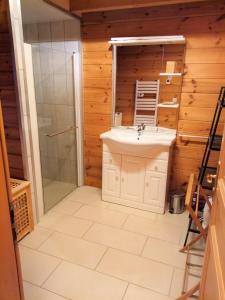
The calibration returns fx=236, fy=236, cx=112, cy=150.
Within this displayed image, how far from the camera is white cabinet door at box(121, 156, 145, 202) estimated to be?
8.85 ft

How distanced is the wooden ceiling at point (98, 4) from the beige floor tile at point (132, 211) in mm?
2238

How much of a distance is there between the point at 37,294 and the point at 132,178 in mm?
1495

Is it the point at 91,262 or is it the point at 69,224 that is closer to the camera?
the point at 91,262

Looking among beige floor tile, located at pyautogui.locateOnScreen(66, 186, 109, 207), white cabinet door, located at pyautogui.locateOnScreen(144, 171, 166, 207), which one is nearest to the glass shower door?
beige floor tile, located at pyautogui.locateOnScreen(66, 186, 109, 207)

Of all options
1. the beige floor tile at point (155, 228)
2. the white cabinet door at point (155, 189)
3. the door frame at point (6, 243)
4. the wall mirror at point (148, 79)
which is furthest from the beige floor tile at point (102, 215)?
the door frame at point (6, 243)

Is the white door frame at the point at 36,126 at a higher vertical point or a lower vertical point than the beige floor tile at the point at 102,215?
higher

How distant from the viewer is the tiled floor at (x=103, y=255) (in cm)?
178

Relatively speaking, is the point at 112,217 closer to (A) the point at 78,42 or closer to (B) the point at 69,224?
(B) the point at 69,224

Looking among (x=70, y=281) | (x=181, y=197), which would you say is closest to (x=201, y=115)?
(x=181, y=197)

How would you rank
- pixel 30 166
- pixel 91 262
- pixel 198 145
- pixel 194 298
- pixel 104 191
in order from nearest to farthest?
pixel 194 298
pixel 91 262
pixel 30 166
pixel 198 145
pixel 104 191

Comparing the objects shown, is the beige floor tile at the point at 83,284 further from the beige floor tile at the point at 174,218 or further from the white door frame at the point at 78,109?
the white door frame at the point at 78,109

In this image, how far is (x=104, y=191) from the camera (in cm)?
299

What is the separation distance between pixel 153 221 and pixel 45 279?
4.16 ft

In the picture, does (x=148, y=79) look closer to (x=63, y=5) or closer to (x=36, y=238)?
(x=63, y=5)
